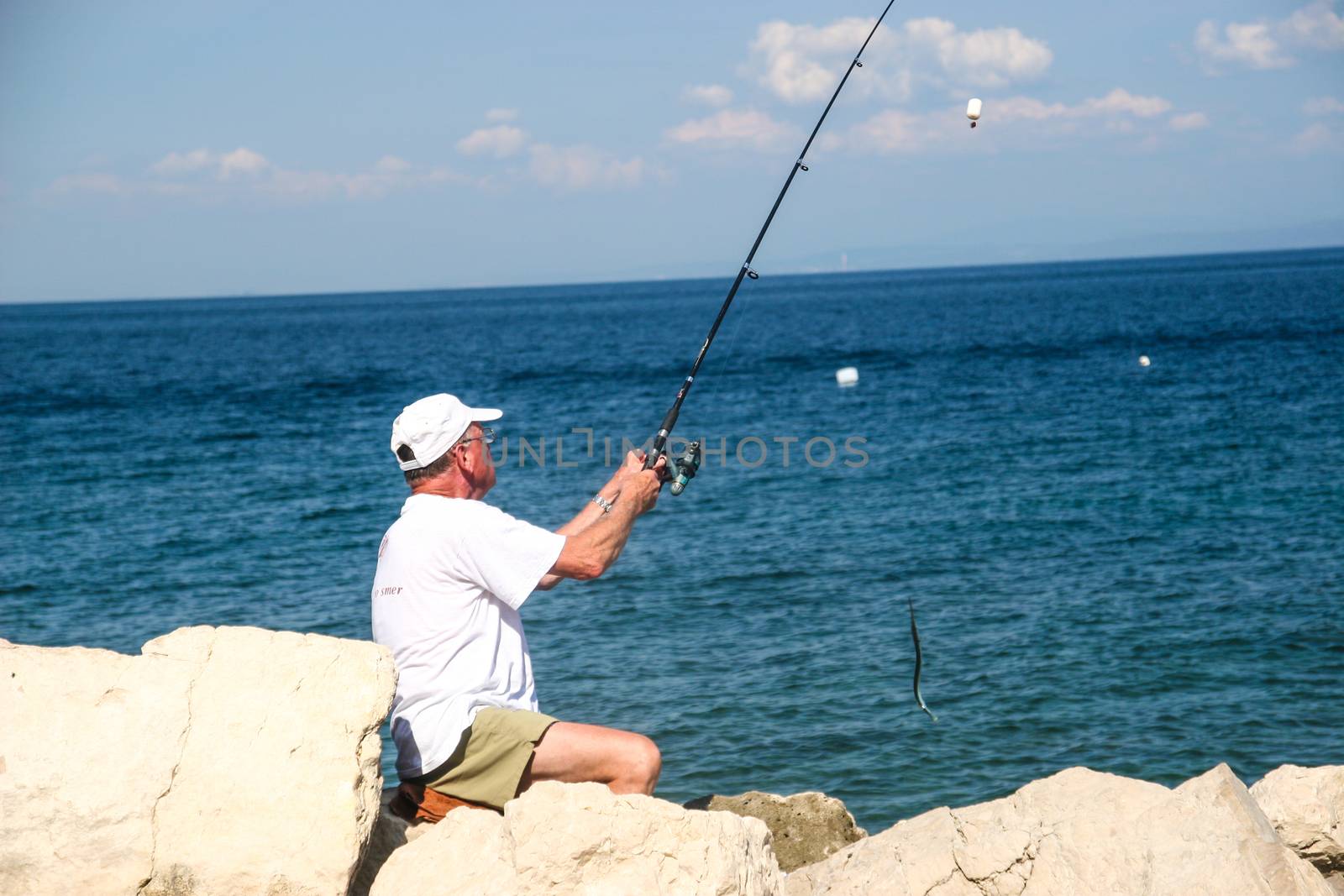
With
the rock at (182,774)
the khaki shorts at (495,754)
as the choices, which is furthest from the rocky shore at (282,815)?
the khaki shorts at (495,754)

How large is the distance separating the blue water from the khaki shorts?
4224mm

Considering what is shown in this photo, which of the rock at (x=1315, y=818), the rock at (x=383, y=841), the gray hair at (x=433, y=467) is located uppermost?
the gray hair at (x=433, y=467)

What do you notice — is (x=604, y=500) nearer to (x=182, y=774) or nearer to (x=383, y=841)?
(x=383, y=841)

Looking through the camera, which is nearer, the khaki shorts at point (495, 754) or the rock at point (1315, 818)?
the khaki shorts at point (495, 754)

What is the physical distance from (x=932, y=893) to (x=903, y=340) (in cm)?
5045

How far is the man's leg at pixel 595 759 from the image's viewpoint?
12.7 feet

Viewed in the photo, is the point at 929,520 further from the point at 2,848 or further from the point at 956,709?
the point at 2,848

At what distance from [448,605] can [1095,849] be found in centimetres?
218

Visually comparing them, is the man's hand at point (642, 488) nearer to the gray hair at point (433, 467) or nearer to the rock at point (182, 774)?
the gray hair at point (433, 467)

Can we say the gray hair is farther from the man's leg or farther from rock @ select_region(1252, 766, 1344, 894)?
rock @ select_region(1252, 766, 1344, 894)

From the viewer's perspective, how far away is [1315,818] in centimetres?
496

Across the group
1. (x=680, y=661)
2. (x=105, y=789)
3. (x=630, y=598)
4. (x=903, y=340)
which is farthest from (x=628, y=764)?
(x=903, y=340)

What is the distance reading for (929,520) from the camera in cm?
1578

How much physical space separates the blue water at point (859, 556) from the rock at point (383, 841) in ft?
13.4
